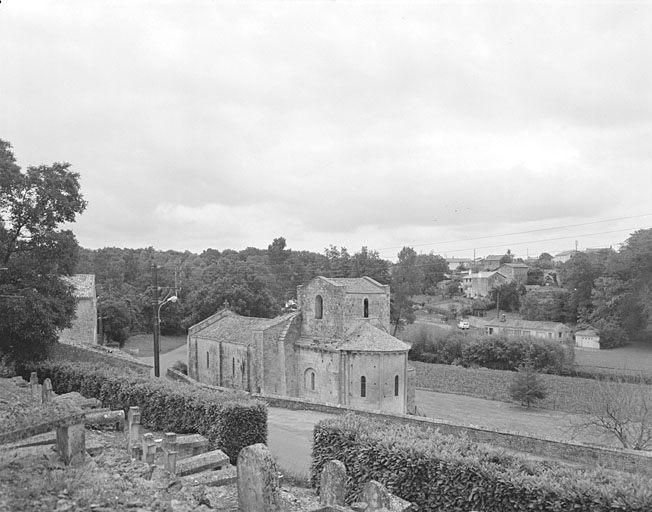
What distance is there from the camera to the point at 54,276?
78.1ft

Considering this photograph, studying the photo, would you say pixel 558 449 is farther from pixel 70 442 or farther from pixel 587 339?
pixel 587 339

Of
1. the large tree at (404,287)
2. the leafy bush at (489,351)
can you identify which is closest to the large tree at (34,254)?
the leafy bush at (489,351)

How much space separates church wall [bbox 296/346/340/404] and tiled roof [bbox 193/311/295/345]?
2681mm

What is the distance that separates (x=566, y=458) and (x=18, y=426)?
14.8 m

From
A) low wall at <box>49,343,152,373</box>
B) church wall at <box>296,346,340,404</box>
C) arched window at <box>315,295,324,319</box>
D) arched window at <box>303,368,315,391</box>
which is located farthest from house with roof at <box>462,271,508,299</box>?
low wall at <box>49,343,152,373</box>

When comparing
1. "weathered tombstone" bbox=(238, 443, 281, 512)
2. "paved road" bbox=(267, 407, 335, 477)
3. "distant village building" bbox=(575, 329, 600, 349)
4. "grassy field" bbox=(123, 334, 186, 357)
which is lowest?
"distant village building" bbox=(575, 329, 600, 349)

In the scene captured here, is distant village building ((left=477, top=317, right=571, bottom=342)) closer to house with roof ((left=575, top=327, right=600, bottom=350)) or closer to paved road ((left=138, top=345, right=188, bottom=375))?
house with roof ((left=575, top=327, right=600, bottom=350))

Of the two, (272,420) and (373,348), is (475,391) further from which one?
(272,420)

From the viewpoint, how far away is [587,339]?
218 ft

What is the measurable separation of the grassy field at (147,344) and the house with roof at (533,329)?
4124cm

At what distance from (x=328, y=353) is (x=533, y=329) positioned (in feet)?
162

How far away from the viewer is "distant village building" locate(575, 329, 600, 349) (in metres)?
65.5

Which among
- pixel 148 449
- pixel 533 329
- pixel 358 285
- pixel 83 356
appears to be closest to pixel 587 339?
pixel 533 329

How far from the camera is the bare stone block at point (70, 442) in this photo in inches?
257
